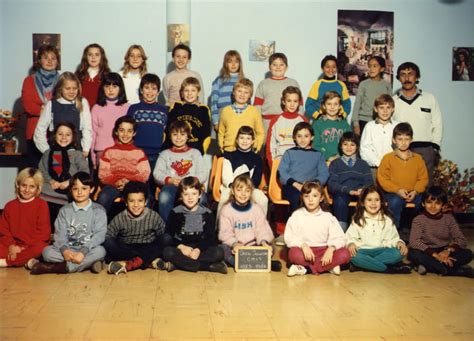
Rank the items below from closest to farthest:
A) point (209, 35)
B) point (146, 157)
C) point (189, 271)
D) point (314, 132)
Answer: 1. point (189, 271)
2. point (146, 157)
3. point (314, 132)
4. point (209, 35)

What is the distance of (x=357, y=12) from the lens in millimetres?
6863

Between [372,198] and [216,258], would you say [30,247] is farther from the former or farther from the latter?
[372,198]

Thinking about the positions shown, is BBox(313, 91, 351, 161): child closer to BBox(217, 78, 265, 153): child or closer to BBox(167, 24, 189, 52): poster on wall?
BBox(217, 78, 265, 153): child

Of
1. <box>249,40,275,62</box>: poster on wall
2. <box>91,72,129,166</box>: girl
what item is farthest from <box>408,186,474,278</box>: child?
<box>91,72,129,166</box>: girl

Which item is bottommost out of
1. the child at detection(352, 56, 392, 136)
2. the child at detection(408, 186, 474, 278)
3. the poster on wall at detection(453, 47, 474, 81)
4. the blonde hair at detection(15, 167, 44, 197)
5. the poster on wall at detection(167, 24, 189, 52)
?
the child at detection(408, 186, 474, 278)

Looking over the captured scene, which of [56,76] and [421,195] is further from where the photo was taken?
[56,76]

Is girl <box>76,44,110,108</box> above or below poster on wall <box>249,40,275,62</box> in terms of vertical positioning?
below

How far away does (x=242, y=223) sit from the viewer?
479 cm

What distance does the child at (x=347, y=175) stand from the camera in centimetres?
523

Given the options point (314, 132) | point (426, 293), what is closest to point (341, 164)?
point (314, 132)

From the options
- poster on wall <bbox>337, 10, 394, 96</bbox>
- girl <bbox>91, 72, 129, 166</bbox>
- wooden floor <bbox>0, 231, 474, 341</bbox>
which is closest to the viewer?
wooden floor <bbox>0, 231, 474, 341</bbox>

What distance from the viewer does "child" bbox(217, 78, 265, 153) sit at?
5605mm

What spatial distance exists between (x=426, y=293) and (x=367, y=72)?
→ 3.46 meters

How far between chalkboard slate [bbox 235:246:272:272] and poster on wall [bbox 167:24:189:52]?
2.75m
